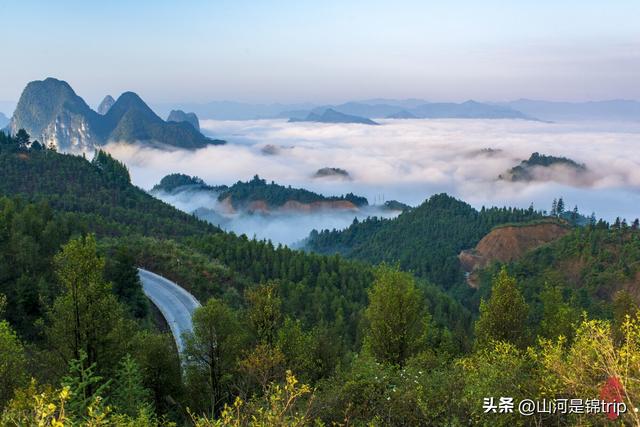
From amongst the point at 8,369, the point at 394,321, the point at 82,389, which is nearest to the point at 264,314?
the point at 394,321

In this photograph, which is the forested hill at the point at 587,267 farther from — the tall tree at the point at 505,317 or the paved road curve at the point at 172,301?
the paved road curve at the point at 172,301

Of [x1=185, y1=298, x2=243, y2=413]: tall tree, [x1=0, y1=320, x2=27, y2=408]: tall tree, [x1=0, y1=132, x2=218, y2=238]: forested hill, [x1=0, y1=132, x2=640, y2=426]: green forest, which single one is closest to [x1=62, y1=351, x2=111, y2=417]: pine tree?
[x1=0, y1=132, x2=640, y2=426]: green forest

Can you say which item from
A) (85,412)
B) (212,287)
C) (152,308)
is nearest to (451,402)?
(85,412)

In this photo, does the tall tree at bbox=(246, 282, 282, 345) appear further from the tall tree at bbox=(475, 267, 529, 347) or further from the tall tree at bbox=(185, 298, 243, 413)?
the tall tree at bbox=(475, 267, 529, 347)

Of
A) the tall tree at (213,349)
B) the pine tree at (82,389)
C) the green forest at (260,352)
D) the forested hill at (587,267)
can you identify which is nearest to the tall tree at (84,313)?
the green forest at (260,352)

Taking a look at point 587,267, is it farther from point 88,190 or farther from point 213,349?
point 88,190
